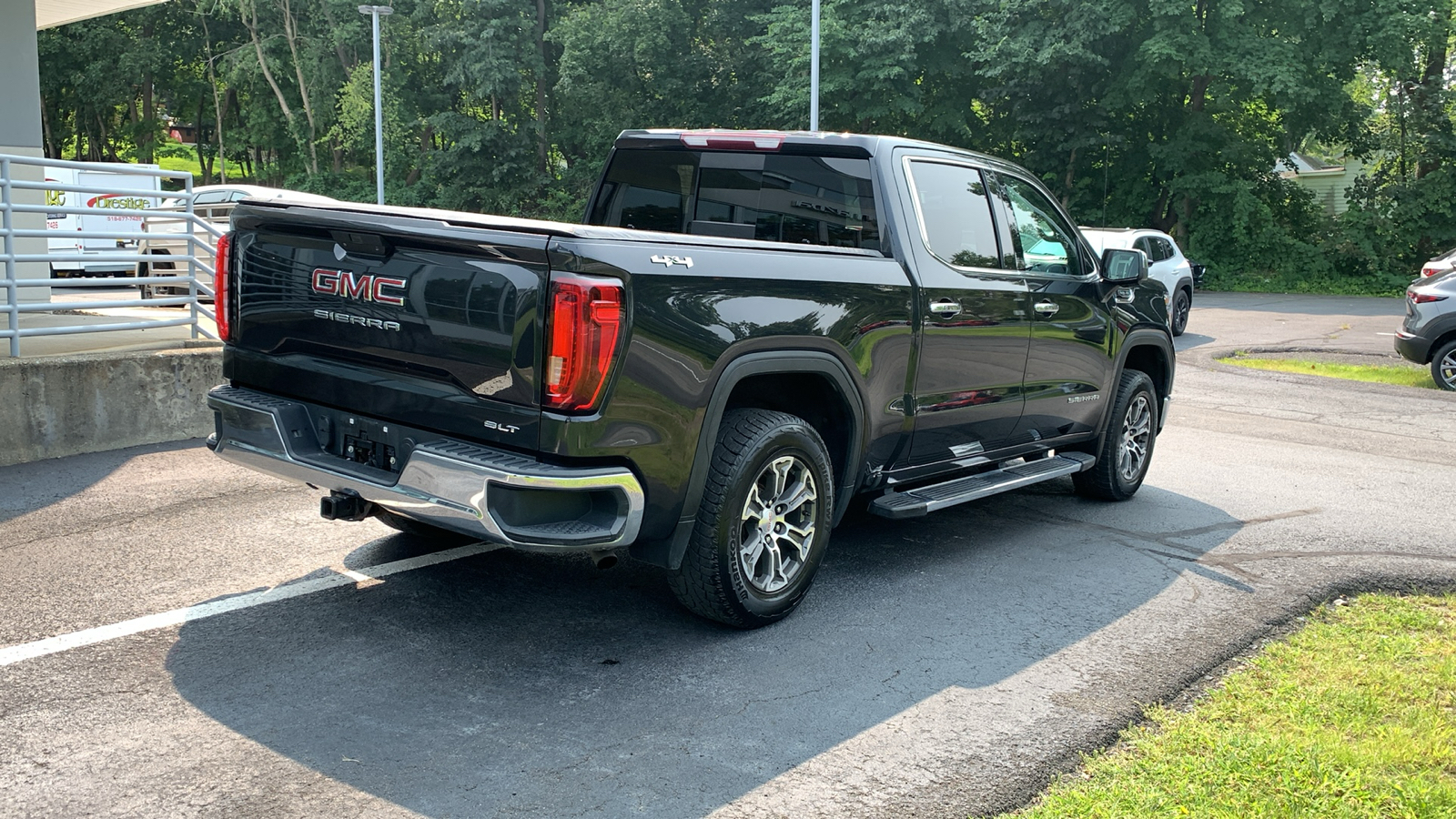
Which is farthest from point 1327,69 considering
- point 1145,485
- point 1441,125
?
point 1145,485

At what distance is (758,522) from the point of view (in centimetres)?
469

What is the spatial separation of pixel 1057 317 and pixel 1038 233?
0.47m

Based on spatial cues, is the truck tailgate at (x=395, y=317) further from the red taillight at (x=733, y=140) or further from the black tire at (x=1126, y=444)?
the black tire at (x=1126, y=444)

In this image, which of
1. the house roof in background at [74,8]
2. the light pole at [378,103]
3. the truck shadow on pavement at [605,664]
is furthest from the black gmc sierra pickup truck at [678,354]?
the light pole at [378,103]

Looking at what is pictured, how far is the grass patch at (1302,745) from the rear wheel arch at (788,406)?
5.24 ft

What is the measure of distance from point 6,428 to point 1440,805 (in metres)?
7.45

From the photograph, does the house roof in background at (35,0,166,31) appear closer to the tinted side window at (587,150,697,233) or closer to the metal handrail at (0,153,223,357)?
the metal handrail at (0,153,223,357)

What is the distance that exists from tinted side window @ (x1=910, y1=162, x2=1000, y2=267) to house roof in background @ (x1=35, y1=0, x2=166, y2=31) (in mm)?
14303

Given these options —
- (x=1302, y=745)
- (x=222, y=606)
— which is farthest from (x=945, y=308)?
(x=222, y=606)

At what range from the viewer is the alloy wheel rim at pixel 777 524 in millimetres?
4660

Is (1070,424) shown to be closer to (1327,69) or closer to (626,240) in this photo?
(626,240)

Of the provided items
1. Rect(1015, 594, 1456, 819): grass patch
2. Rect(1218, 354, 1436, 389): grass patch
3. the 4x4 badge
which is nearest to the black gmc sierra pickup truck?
the 4x4 badge

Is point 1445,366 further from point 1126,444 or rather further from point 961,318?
point 961,318

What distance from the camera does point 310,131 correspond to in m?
48.5
